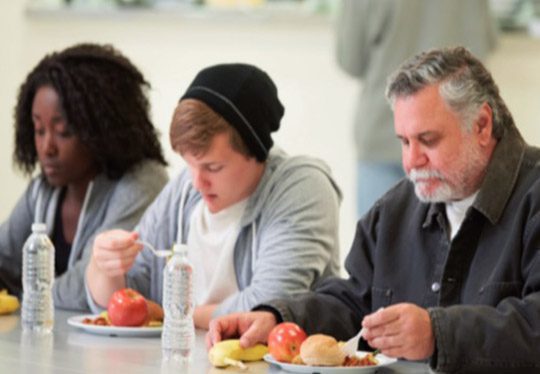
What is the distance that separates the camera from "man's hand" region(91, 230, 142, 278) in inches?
129

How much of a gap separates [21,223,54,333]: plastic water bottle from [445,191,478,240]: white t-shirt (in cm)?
100

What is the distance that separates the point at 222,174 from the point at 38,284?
0.54m

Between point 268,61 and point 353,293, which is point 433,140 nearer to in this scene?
point 353,293

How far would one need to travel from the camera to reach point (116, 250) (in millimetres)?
3299

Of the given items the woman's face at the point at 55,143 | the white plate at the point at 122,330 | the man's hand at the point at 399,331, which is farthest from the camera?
the woman's face at the point at 55,143

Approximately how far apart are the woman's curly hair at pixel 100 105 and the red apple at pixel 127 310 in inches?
32.6

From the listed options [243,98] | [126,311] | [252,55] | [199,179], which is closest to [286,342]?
[126,311]

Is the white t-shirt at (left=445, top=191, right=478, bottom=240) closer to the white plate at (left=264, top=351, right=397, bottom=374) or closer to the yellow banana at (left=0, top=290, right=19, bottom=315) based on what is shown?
the white plate at (left=264, top=351, right=397, bottom=374)

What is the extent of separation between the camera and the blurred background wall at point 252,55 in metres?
5.89

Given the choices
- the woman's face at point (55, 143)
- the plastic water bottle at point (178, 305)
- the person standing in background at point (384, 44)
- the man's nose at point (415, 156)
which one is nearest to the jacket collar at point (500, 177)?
the man's nose at point (415, 156)

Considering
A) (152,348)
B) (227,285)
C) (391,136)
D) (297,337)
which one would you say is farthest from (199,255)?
(391,136)

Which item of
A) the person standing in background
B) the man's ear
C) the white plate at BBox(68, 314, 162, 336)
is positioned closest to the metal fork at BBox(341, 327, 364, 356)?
the man's ear

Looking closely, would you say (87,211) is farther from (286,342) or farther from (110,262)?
(286,342)

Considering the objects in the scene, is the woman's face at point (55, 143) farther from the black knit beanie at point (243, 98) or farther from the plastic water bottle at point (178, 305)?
the plastic water bottle at point (178, 305)
